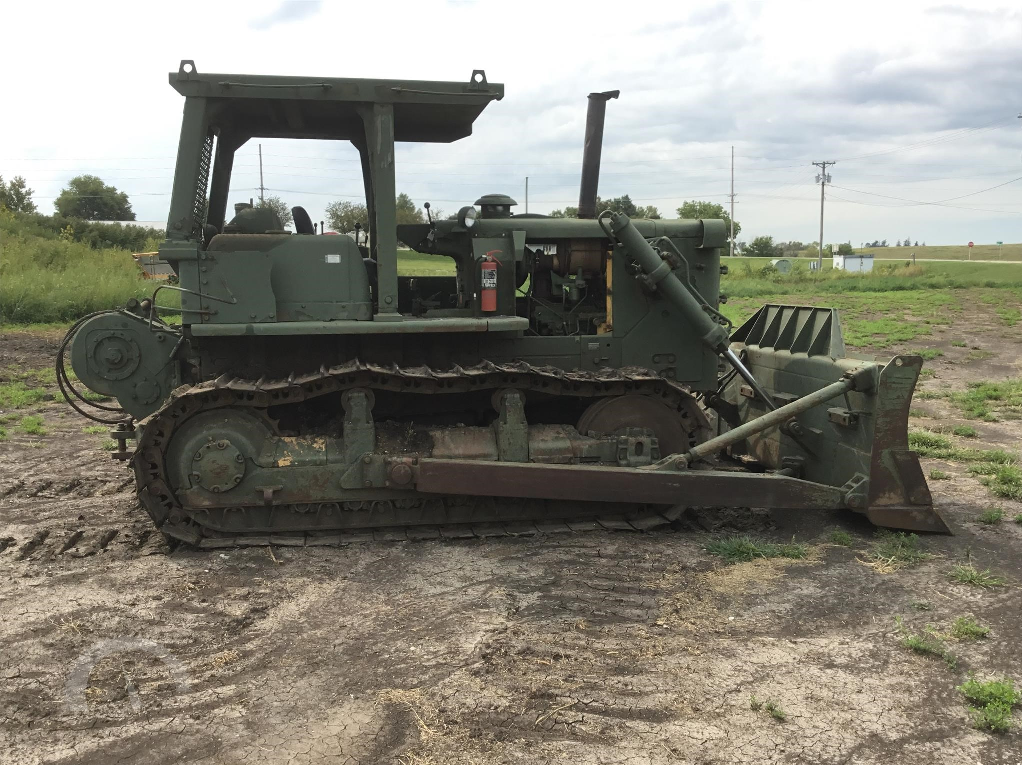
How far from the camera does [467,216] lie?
6.46 metres

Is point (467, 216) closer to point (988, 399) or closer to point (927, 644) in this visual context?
point (927, 644)

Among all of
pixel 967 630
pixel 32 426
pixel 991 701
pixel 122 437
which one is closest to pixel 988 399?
pixel 967 630

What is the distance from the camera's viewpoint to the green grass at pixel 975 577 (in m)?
5.19

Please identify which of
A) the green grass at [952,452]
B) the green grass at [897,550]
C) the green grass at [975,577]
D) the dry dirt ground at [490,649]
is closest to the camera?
the dry dirt ground at [490,649]

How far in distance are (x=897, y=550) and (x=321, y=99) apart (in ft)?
17.4

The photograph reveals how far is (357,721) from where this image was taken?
3.63m

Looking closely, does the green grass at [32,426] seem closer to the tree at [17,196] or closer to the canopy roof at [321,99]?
the canopy roof at [321,99]

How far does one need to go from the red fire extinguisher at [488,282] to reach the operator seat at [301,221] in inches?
59.4

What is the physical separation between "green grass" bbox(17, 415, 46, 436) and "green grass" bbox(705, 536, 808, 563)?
8.36 m

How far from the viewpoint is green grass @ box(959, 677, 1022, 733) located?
361cm

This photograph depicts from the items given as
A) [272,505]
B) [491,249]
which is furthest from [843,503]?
[272,505]

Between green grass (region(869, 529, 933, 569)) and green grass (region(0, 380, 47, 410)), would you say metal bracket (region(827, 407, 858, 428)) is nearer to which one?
green grass (region(869, 529, 933, 569))

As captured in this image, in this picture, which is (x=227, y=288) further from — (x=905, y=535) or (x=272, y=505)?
(x=905, y=535)

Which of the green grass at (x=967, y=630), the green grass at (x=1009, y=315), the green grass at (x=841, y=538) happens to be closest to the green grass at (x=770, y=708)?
the green grass at (x=967, y=630)
